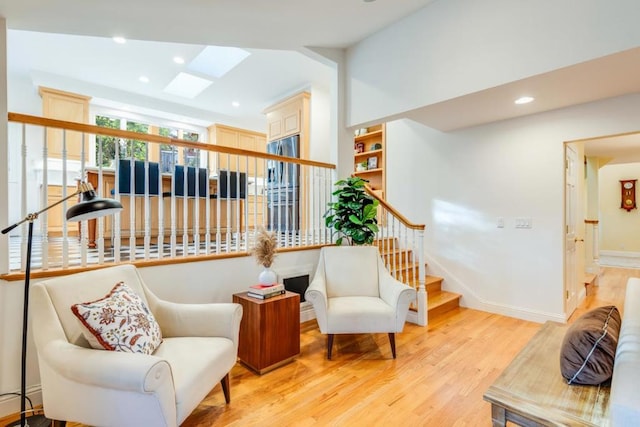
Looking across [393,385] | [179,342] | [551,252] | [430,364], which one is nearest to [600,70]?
[551,252]

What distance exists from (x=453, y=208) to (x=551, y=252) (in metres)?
1.20

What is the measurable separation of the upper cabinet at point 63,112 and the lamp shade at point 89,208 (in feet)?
14.2

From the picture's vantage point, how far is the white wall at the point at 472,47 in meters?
2.12

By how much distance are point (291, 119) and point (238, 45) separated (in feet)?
7.69

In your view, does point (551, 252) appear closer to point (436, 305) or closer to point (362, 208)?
point (436, 305)

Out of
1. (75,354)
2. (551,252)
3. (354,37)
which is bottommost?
(75,354)

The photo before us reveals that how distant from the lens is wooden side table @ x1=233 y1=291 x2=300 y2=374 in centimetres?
227

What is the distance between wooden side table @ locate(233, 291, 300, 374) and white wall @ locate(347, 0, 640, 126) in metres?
2.32

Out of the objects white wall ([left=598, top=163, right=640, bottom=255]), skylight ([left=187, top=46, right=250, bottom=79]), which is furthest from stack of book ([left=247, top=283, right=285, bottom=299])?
white wall ([left=598, top=163, right=640, bottom=255])

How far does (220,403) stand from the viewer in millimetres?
1952

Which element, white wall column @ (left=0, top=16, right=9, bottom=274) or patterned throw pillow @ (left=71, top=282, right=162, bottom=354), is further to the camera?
white wall column @ (left=0, top=16, right=9, bottom=274)

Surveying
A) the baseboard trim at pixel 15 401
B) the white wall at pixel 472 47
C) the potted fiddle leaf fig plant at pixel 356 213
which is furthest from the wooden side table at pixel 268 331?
the white wall at pixel 472 47

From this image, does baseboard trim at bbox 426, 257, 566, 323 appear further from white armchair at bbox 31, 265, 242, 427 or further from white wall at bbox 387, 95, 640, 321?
white armchair at bbox 31, 265, 242, 427

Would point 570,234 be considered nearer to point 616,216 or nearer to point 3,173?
A: point 3,173
